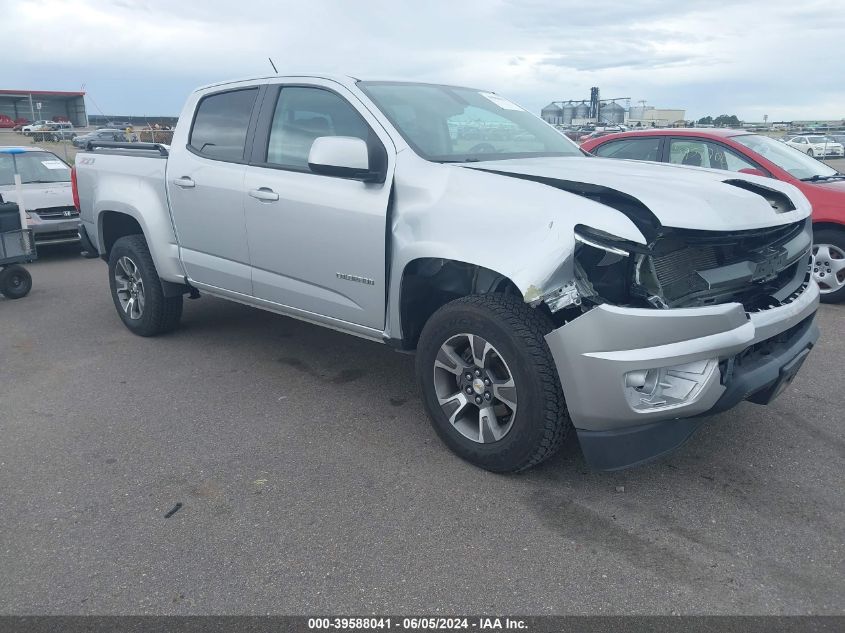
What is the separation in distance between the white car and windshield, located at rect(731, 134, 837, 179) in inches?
1179

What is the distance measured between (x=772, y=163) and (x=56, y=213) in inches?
346

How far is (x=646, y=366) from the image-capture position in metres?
2.92

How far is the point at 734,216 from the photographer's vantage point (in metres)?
3.18

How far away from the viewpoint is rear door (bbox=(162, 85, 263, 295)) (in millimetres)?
4738

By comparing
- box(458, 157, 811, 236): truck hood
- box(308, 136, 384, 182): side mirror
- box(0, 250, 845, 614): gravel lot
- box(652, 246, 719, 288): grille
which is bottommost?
box(0, 250, 845, 614): gravel lot

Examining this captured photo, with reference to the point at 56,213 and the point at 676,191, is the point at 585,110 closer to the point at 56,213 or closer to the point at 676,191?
the point at 56,213

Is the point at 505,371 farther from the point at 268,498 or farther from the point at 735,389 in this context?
the point at 268,498

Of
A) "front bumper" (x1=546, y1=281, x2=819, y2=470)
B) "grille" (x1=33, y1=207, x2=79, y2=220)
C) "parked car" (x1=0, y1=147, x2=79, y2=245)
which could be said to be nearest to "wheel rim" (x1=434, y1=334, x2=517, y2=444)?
"front bumper" (x1=546, y1=281, x2=819, y2=470)

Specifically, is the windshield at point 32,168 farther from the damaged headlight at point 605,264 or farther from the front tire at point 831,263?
the front tire at point 831,263

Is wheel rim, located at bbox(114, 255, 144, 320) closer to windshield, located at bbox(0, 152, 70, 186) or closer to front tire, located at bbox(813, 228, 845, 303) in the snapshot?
windshield, located at bbox(0, 152, 70, 186)

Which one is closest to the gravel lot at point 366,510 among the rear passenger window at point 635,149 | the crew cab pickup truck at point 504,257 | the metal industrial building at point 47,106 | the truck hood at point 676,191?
the crew cab pickup truck at point 504,257

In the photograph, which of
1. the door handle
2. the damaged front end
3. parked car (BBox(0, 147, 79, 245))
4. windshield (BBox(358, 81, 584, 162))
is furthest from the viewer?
parked car (BBox(0, 147, 79, 245))

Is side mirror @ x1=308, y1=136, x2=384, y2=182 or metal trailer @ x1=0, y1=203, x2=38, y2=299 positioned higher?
side mirror @ x1=308, y1=136, x2=384, y2=182

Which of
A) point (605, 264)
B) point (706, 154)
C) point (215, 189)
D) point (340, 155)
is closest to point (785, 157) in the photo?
point (706, 154)
